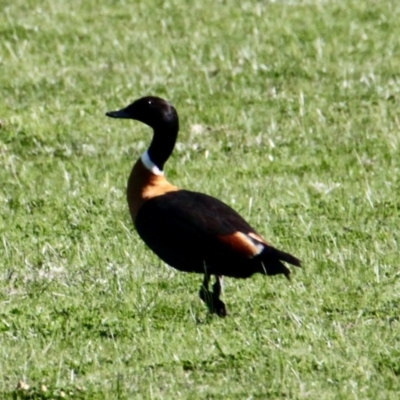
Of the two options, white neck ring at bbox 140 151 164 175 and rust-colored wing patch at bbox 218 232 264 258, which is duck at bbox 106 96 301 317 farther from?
white neck ring at bbox 140 151 164 175

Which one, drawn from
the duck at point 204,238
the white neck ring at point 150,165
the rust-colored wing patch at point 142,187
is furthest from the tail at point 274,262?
the white neck ring at point 150,165

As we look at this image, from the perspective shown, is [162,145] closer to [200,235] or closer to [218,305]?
[200,235]

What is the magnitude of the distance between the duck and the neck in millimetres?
241

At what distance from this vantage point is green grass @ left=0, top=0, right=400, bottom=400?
20.7 ft

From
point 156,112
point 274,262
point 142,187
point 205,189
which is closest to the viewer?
point 274,262

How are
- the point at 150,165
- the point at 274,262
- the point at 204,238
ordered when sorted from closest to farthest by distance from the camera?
the point at 274,262, the point at 204,238, the point at 150,165

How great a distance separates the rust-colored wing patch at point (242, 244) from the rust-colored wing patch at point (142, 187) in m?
0.79

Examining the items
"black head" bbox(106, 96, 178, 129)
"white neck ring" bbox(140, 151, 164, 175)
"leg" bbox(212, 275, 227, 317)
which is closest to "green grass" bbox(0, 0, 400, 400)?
"leg" bbox(212, 275, 227, 317)

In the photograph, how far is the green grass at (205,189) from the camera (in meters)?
6.31

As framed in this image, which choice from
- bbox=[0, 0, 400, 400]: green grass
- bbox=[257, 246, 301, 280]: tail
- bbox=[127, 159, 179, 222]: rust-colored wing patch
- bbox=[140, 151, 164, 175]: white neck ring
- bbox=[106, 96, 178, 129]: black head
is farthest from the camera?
bbox=[106, 96, 178, 129]: black head

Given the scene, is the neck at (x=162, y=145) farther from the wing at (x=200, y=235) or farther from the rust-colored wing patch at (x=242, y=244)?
the rust-colored wing patch at (x=242, y=244)

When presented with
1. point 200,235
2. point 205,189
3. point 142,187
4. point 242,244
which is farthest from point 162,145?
point 205,189

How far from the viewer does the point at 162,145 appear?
8273 mm

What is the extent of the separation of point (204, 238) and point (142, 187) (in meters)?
0.90
